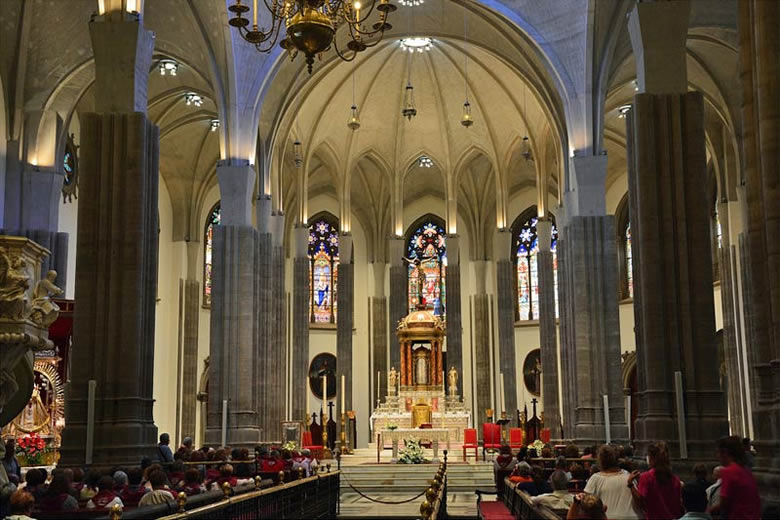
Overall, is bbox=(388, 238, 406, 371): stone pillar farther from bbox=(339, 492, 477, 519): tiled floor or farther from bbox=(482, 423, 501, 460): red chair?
bbox=(339, 492, 477, 519): tiled floor

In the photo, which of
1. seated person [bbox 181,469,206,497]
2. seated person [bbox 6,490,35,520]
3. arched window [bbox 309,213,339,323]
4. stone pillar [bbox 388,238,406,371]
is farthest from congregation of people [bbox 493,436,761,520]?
arched window [bbox 309,213,339,323]

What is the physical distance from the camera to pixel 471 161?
31.8 meters

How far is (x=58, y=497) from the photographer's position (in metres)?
7.31

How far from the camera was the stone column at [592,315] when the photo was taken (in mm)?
19766

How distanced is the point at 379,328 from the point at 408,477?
12705 mm

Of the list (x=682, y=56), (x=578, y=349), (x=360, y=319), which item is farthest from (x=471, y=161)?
(x=682, y=56)

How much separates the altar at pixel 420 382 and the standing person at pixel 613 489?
2049cm

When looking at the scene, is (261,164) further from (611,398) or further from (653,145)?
(653,145)

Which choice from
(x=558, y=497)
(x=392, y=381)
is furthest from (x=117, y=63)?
(x=392, y=381)

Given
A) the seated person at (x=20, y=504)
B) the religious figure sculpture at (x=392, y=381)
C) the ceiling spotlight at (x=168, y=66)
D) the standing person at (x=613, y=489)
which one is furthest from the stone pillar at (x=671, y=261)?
the religious figure sculpture at (x=392, y=381)

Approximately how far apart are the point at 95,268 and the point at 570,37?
523 inches

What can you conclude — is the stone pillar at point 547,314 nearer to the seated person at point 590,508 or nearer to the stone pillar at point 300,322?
the stone pillar at point 300,322

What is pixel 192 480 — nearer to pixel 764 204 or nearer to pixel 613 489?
pixel 613 489

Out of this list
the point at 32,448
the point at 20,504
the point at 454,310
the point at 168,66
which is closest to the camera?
the point at 20,504
